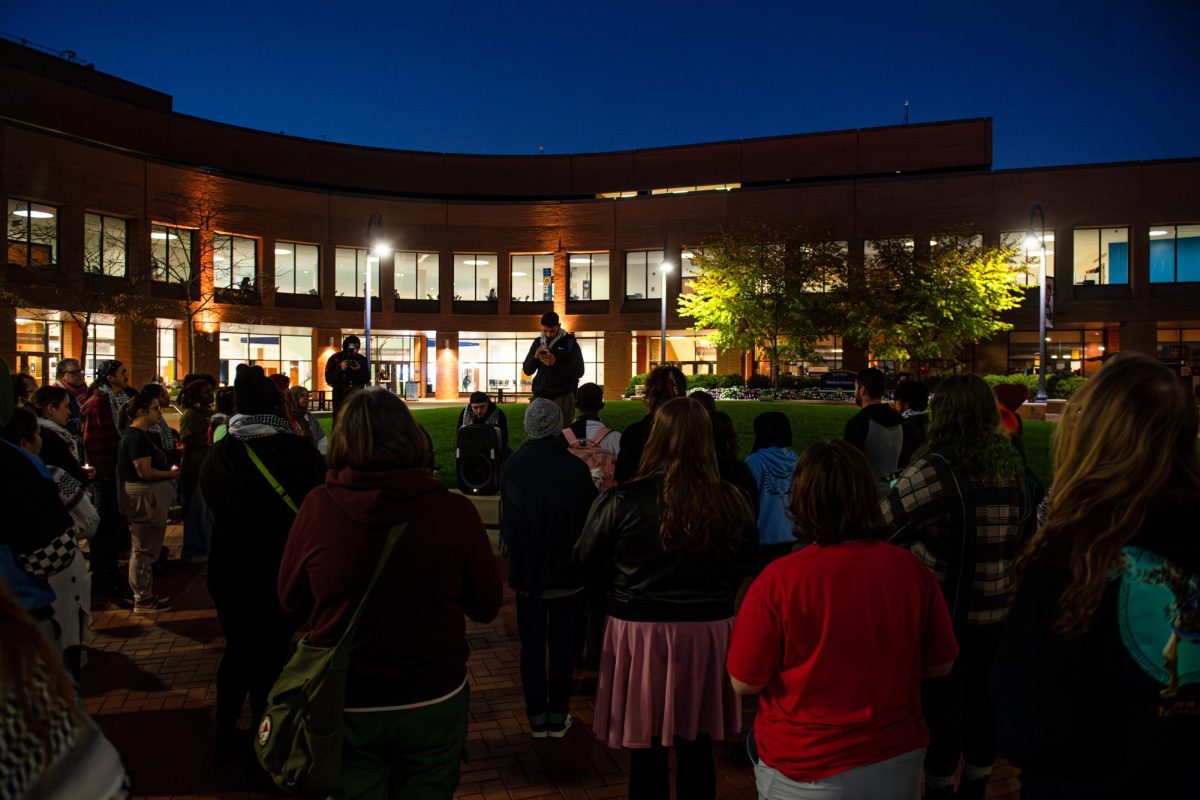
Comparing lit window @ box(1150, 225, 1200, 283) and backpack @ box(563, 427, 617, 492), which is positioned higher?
lit window @ box(1150, 225, 1200, 283)

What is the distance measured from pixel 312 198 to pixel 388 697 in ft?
149

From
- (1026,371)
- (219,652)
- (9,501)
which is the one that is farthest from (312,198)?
(9,501)

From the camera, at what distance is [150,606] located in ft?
24.6

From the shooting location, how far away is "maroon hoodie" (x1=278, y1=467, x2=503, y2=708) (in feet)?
9.16

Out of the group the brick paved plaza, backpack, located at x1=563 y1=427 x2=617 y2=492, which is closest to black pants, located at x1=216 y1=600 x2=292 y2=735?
the brick paved plaza

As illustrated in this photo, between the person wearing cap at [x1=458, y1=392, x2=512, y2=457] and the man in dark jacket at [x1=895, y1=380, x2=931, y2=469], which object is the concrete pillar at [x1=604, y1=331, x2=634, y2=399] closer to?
the person wearing cap at [x1=458, y1=392, x2=512, y2=457]

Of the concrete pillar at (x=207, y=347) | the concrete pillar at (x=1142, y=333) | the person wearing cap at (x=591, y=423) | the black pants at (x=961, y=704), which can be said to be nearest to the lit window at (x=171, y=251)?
the concrete pillar at (x=207, y=347)

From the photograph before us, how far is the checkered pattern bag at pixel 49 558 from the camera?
11.4 ft

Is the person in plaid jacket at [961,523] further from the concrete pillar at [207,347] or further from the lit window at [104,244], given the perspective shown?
the concrete pillar at [207,347]

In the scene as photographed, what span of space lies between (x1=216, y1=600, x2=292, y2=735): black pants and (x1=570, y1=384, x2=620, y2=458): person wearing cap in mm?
2670

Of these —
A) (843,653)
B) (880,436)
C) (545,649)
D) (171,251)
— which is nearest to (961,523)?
(843,653)

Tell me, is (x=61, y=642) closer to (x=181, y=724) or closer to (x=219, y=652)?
(x=181, y=724)

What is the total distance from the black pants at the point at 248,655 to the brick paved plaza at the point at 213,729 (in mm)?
354

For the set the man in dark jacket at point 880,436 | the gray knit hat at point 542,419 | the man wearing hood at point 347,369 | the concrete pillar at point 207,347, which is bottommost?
the man in dark jacket at point 880,436
